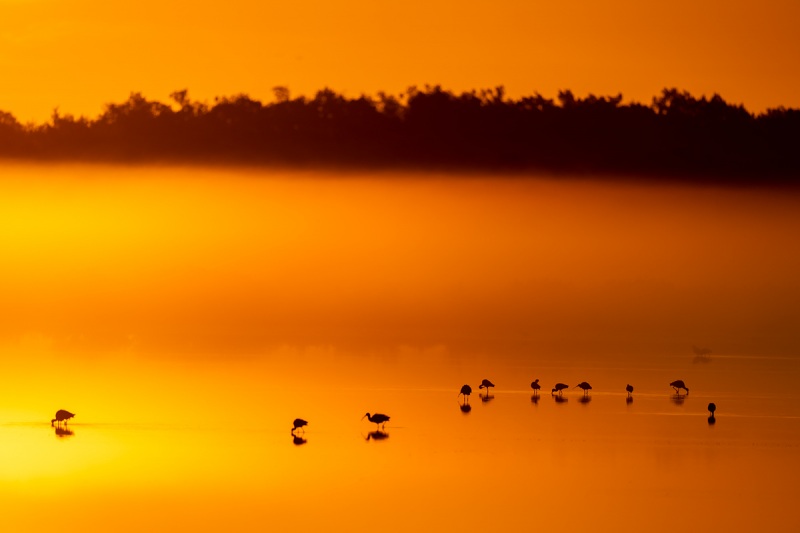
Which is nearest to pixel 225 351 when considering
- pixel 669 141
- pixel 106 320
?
pixel 106 320

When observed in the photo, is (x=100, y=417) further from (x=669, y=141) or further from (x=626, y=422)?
(x=669, y=141)

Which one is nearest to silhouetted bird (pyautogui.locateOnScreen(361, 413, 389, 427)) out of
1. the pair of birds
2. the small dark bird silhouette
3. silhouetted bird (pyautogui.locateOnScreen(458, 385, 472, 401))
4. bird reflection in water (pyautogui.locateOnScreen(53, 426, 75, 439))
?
the pair of birds

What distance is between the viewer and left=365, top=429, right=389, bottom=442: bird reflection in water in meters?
18.6

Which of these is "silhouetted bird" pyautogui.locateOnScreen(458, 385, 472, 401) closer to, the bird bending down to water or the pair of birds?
the pair of birds

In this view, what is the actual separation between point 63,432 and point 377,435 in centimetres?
344

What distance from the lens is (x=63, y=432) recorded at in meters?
18.5

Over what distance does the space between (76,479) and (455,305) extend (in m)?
48.0

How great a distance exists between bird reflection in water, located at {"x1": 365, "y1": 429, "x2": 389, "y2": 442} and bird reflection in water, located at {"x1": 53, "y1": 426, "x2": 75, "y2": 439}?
3.22m

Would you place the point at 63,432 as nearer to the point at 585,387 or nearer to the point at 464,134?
the point at 585,387

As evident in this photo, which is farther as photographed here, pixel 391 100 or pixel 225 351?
pixel 391 100

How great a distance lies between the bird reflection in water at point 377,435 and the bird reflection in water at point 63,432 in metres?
3.22

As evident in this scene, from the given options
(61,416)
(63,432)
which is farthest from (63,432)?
(61,416)

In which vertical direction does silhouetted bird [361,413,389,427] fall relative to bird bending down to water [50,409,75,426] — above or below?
above

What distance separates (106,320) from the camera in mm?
51938
